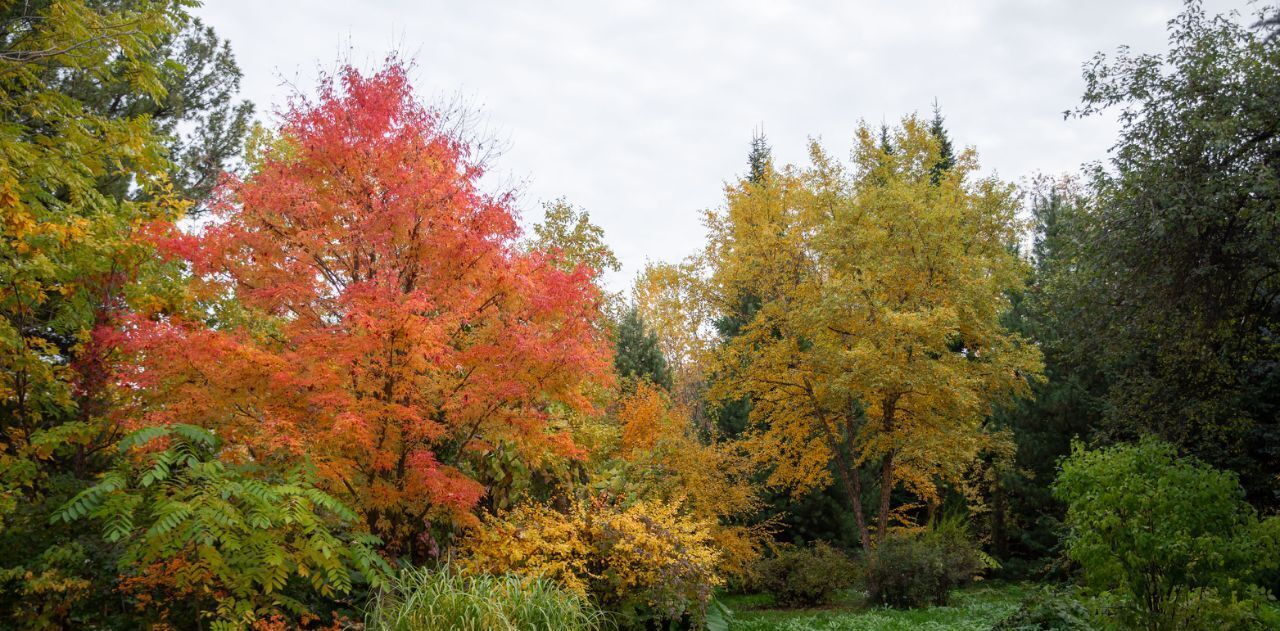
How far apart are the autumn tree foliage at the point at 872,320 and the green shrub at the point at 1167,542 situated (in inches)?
272

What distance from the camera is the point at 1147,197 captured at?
9.51m

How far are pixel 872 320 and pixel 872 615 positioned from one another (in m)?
6.51

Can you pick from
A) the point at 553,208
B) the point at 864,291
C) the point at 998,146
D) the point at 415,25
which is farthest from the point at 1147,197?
the point at 998,146

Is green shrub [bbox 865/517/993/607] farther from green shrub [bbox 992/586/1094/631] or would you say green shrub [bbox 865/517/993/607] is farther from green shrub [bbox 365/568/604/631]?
green shrub [bbox 365/568/604/631]

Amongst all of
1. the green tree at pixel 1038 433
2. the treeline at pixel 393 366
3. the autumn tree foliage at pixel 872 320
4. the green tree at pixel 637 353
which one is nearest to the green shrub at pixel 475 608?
the treeline at pixel 393 366

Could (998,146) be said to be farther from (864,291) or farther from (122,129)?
(122,129)

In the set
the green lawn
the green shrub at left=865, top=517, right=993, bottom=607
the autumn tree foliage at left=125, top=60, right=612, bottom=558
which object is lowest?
the green lawn

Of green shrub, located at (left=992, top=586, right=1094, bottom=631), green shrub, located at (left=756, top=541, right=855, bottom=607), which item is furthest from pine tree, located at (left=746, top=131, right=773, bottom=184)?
green shrub, located at (left=992, top=586, right=1094, bottom=631)

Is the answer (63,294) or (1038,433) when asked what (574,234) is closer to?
(1038,433)

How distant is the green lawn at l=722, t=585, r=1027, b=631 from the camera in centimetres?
1097

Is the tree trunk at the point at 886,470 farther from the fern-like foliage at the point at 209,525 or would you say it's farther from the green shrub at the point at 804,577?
the fern-like foliage at the point at 209,525

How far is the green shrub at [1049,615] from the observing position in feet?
28.9

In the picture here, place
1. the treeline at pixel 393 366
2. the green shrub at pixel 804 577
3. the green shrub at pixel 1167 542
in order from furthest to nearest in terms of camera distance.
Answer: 1. the green shrub at pixel 804 577
2. the green shrub at pixel 1167 542
3. the treeline at pixel 393 366

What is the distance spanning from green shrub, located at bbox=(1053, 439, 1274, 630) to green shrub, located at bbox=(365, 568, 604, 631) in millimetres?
5572
